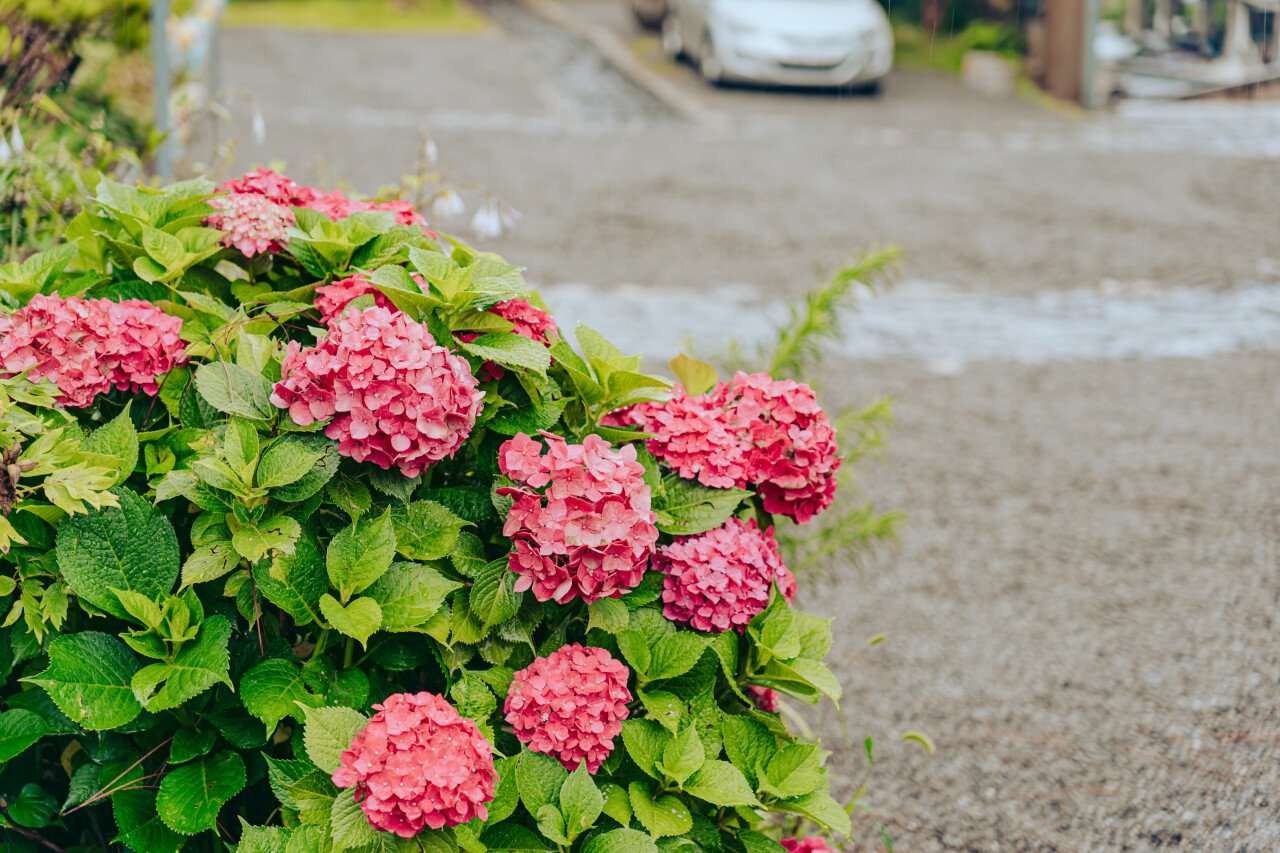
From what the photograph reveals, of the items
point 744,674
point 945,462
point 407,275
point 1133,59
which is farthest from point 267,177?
point 1133,59

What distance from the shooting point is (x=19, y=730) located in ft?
5.04

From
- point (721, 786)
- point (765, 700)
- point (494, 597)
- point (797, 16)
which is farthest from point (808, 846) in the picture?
point (797, 16)

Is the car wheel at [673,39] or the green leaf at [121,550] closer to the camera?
the green leaf at [121,550]

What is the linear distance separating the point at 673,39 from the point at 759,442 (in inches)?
527

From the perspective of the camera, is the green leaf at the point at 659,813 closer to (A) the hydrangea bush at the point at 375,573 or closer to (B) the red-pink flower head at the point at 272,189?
(A) the hydrangea bush at the point at 375,573

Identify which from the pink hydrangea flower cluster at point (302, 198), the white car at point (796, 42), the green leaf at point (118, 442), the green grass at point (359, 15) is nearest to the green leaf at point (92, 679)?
the green leaf at point (118, 442)

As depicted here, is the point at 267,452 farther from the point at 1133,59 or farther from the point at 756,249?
the point at 1133,59

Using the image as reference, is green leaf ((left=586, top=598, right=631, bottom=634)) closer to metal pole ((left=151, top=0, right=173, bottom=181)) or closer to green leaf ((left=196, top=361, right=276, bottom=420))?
green leaf ((left=196, top=361, right=276, bottom=420))

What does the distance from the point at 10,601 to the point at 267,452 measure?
0.41 m

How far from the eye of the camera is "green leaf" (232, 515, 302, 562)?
1.45 metres

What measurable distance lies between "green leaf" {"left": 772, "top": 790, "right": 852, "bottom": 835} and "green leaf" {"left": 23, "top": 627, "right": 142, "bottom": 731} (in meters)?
0.85

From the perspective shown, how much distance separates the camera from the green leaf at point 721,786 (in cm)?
156

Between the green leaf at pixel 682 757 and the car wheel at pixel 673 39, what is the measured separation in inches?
527

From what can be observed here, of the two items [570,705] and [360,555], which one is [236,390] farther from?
[570,705]
